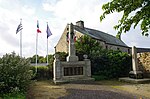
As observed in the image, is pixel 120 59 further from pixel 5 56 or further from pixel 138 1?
pixel 138 1

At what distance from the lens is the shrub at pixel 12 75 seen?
768 centimetres

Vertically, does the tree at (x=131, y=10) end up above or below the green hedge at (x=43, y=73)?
above

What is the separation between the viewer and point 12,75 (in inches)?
328

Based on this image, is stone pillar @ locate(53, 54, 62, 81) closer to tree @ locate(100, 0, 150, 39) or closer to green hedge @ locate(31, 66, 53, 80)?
green hedge @ locate(31, 66, 53, 80)

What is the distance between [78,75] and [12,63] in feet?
23.8

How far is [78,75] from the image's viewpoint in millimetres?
15141

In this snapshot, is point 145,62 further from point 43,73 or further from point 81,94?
Answer: point 81,94

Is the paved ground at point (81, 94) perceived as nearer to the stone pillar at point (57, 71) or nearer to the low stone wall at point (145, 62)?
the stone pillar at point (57, 71)

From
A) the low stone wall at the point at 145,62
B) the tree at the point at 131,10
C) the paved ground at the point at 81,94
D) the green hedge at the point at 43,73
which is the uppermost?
the tree at the point at 131,10

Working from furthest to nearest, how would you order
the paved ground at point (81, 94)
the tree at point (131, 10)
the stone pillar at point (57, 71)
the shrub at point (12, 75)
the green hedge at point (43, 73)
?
the green hedge at point (43, 73) < the stone pillar at point (57, 71) < the paved ground at point (81, 94) < the shrub at point (12, 75) < the tree at point (131, 10)

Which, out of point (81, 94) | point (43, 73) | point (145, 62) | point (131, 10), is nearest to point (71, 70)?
point (43, 73)

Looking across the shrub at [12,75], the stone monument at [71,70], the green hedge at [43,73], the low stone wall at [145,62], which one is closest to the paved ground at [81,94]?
the shrub at [12,75]

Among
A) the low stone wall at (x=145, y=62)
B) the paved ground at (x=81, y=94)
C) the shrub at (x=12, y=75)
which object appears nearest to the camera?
the shrub at (x=12, y=75)

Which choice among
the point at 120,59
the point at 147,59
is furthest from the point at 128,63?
the point at 147,59
